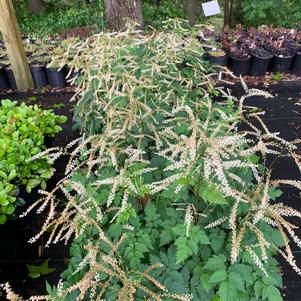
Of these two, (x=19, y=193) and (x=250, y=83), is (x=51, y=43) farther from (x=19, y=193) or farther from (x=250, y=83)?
(x=19, y=193)

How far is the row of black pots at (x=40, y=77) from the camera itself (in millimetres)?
5039

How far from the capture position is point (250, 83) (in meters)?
5.15

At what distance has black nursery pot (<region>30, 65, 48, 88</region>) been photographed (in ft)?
16.6

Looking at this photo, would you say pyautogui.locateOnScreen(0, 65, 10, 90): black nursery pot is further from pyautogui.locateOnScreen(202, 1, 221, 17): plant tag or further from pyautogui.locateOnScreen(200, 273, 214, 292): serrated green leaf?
Answer: pyautogui.locateOnScreen(200, 273, 214, 292): serrated green leaf

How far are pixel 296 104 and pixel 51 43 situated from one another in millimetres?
4223

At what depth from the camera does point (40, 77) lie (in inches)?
201

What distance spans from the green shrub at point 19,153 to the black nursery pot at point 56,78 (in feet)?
7.53

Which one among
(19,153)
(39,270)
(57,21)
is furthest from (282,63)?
(57,21)

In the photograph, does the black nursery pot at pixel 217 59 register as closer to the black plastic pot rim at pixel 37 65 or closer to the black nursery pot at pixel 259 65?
the black nursery pot at pixel 259 65

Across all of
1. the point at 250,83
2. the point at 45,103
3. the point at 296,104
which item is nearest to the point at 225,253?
the point at 296,104

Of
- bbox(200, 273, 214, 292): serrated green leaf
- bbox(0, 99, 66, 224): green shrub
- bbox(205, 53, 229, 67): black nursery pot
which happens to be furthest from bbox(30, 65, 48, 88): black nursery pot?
bbox(200, 273, 214, 292): serrated green leaf

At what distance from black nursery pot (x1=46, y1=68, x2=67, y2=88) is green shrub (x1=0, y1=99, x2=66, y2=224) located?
2294mm

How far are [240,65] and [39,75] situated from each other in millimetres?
3131

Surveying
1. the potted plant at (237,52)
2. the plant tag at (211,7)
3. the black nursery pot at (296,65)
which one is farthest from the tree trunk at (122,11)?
the black nursery pot at (296,65)
